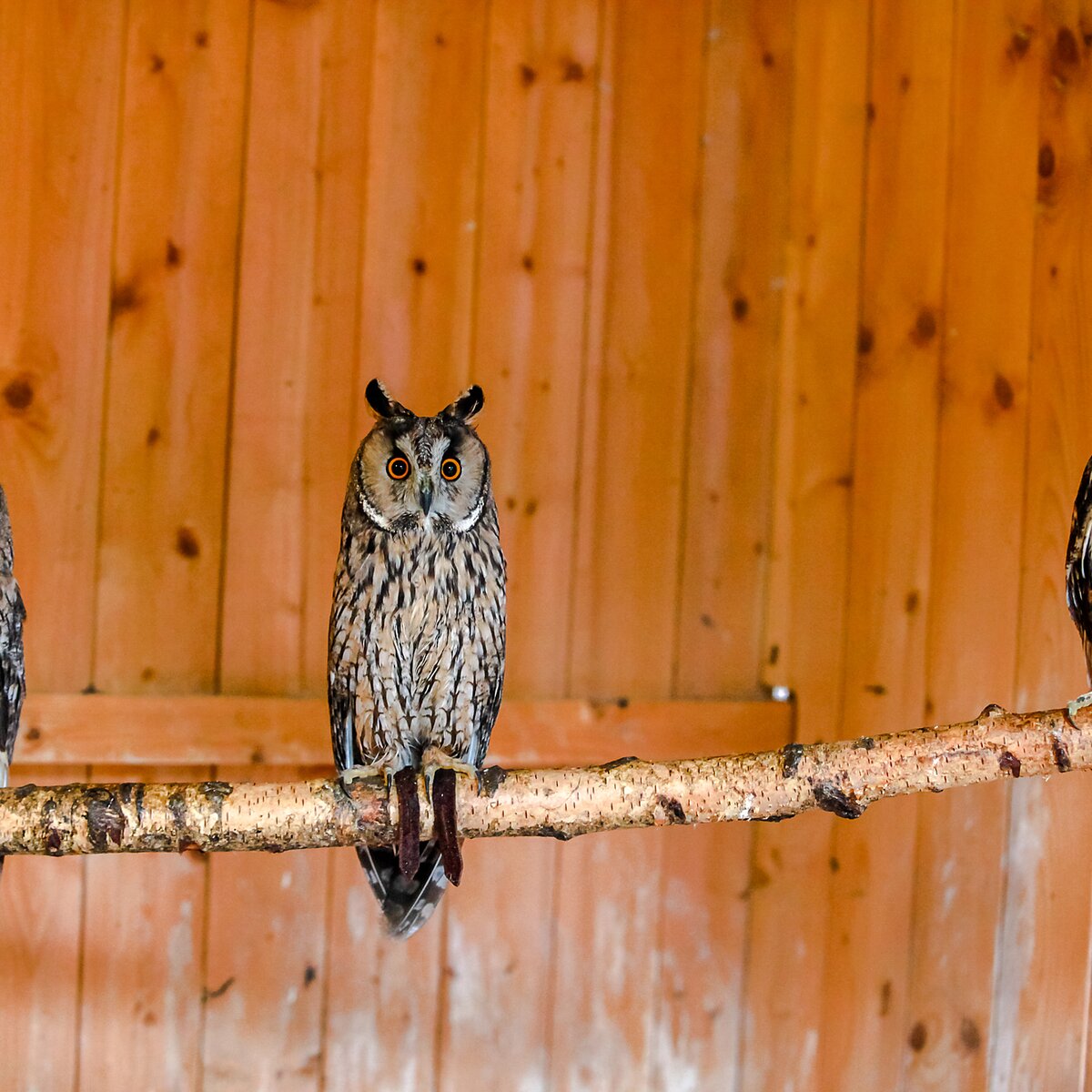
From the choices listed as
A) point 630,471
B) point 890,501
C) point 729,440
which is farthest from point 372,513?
point 890,501

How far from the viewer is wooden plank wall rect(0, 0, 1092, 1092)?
7.25 feet

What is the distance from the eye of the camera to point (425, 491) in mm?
1794

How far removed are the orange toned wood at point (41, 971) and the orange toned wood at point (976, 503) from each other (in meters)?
1.78

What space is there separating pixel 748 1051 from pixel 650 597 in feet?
3.37

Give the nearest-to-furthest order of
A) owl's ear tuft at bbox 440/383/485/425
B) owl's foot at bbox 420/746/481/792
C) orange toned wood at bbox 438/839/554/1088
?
owl's foot at bbox 420/746/481/792, owl's ear tuft at bbox 440/383/485/425, orange toned wood at bbox 438/839/554/1088

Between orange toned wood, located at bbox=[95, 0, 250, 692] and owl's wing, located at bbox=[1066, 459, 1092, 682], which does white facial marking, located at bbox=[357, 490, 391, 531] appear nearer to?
orange toned wood, located at bbox=[95, 0, 250, 692]

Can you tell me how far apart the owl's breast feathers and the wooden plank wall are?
0.38 meters

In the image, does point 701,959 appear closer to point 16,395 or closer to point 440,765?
point 440,765

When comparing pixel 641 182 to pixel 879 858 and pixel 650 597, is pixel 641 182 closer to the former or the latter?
pixel 650 597

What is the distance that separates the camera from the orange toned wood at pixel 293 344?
2279mm

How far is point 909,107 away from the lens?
257 centimetres

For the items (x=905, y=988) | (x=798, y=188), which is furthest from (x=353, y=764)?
(x=798, y=188)

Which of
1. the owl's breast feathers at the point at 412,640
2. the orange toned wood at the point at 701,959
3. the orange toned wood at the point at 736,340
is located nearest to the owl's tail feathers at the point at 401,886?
the owl's breast feathers at the point at 412,640

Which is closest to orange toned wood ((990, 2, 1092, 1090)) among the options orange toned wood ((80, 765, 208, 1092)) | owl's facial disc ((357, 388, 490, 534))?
owl's facial disc ((357, 388, 490, 534))
